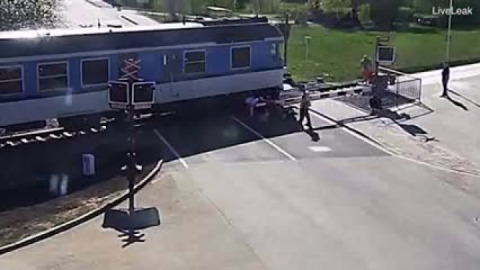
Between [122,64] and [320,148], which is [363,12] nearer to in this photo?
[320,148]

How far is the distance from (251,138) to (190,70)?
3.72 meters

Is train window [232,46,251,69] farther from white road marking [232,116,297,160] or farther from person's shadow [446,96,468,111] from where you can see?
person's shadow [446,96,468,111]

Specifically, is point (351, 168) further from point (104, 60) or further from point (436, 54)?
point (436, 54)

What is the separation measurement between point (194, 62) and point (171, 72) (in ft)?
3.48

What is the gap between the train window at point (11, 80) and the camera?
81.1 ft

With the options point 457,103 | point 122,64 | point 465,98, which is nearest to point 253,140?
point 122,64

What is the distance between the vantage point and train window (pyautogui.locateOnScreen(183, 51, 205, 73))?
29.3 meters

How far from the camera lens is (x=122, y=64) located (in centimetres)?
2744

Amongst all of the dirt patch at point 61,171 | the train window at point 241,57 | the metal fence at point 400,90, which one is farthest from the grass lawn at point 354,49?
the dirt patch at point 61,171

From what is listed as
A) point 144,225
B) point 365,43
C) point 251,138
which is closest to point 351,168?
point 251,138

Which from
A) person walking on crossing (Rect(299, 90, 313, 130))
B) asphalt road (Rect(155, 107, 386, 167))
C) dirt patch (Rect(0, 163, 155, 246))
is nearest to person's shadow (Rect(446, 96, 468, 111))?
asphalt road (Rect(155, 107, 386, 167))

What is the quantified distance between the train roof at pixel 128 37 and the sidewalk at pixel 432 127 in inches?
156

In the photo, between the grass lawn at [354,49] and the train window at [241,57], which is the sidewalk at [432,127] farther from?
the grass lawn at [354,49]

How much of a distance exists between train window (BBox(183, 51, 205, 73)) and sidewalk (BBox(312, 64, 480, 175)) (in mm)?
→ 4921
